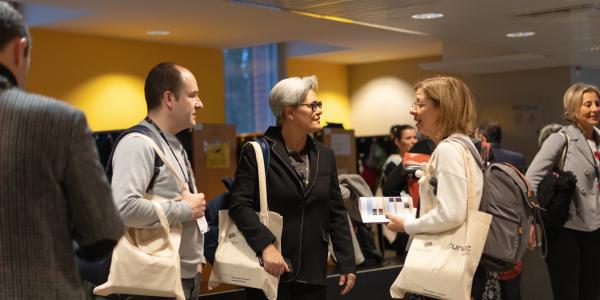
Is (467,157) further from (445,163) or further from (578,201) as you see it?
(578,201)

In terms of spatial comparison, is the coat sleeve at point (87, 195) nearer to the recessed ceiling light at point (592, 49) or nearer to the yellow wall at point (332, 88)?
the recessed ceiling light at point (592, 49)

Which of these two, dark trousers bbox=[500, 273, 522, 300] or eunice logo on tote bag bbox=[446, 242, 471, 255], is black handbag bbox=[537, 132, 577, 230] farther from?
eunice logo on tote bag bbox=[446, 242, 471, 255]

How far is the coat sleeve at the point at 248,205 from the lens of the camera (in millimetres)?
3436

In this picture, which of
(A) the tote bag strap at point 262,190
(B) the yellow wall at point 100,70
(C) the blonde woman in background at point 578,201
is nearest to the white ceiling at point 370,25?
(B) the yellow wall at point 100,70

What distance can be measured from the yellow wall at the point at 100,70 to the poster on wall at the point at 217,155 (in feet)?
8.82

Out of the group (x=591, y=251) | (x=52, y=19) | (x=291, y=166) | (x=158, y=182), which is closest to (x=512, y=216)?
(x=291, y=166)

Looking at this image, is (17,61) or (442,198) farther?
(442,198)

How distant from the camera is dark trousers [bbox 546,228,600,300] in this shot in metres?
4.93

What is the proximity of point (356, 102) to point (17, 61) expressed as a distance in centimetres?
1260

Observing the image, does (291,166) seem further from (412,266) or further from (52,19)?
(52,19)

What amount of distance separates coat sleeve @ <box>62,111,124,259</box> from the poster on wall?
5934mm

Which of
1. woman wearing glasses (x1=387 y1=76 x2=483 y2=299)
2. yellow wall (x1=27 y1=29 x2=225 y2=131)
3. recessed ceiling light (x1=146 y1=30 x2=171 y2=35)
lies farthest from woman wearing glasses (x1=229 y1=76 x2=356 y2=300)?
recessed ceiling light (x1=146 y1=30 x2=171 y2=35)

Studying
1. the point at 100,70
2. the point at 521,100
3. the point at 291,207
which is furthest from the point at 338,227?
the point at 521,100

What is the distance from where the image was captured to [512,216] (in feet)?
10.8
